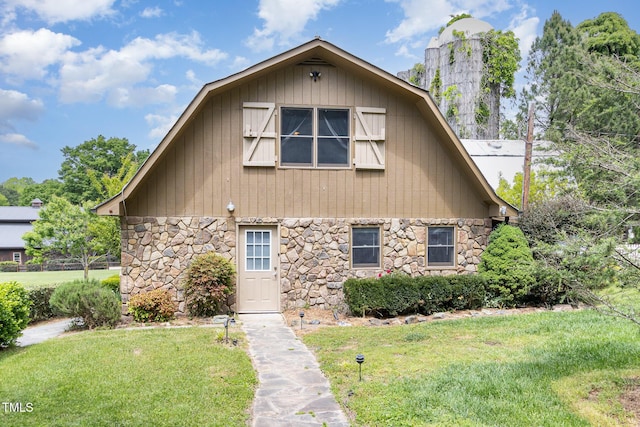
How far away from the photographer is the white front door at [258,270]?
9.85 metres

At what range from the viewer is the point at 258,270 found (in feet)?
32.6

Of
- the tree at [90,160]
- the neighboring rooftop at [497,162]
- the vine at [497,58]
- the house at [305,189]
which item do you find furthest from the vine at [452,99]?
the tree at [90,160]

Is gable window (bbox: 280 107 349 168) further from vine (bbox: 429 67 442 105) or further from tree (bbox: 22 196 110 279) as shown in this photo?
vine (bbox: 429 67 442 105)

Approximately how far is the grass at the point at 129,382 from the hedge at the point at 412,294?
3.30m

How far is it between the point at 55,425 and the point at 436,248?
854 cm

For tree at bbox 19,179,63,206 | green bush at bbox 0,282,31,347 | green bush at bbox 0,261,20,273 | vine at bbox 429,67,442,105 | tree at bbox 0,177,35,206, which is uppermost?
vine at bbox 429,67,442,105

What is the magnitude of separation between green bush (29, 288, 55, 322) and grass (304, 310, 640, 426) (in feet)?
22.5

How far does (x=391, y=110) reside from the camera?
10320 mm

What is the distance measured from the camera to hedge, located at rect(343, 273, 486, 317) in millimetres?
→ 9352

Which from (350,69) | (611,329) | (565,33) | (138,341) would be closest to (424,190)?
(350,69)

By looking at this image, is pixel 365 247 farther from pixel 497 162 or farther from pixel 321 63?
pixel 497 162

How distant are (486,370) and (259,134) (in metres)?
6.67

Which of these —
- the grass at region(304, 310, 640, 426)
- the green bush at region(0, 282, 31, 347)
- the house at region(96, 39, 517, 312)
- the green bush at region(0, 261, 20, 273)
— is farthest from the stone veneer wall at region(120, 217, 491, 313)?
the green bush at region(0, 261, 20, 273)

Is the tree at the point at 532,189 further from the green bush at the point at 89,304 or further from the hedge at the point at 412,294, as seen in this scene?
the green bush at the point at 89,304
